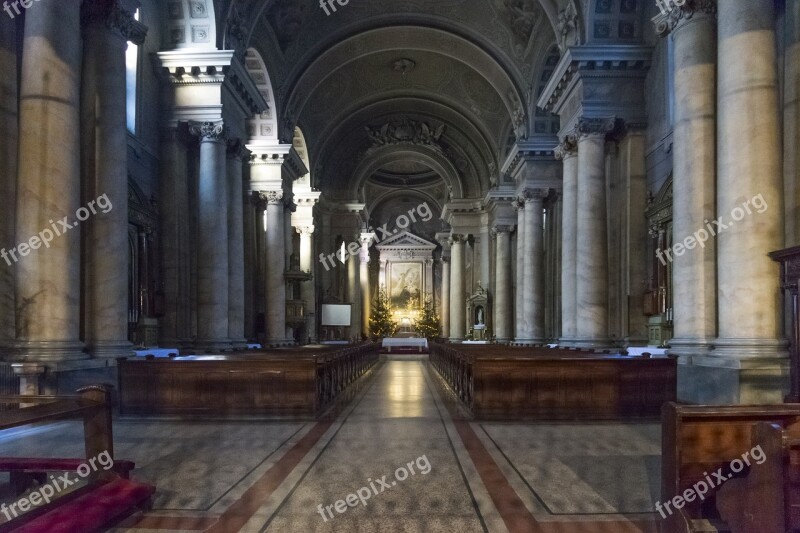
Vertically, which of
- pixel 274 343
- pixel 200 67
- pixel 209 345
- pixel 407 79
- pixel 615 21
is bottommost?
pixel 274 343

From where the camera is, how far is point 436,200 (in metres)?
46.0

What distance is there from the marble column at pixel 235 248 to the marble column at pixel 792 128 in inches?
463

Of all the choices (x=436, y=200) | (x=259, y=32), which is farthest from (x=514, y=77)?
(x=436, y=200)

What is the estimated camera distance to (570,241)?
48.4ft

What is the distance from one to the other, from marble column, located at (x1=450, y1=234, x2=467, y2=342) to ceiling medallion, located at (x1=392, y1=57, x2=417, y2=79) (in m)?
9.59

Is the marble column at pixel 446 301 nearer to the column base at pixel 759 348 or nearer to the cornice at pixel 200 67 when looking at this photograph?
the cornice at pixel 200 67

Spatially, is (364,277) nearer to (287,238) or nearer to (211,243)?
(287,238)

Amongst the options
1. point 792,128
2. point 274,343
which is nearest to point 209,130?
point 274,343

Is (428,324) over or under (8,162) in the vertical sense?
under

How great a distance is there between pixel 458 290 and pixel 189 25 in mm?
22466

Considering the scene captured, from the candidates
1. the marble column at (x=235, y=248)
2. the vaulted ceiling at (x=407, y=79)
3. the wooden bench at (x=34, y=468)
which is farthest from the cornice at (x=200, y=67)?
the wooden bench at (x=34, y=468)

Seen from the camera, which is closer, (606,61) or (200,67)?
(606,61)

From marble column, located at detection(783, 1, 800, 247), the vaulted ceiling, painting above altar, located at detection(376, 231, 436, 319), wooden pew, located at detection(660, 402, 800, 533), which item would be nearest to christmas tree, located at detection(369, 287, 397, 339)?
painting above altar, located at detection(376, 231, 436, 319)

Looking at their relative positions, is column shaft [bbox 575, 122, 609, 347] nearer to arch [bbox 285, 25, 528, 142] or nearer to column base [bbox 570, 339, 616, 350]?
column base [bbox 570, 339, 616, 350]
